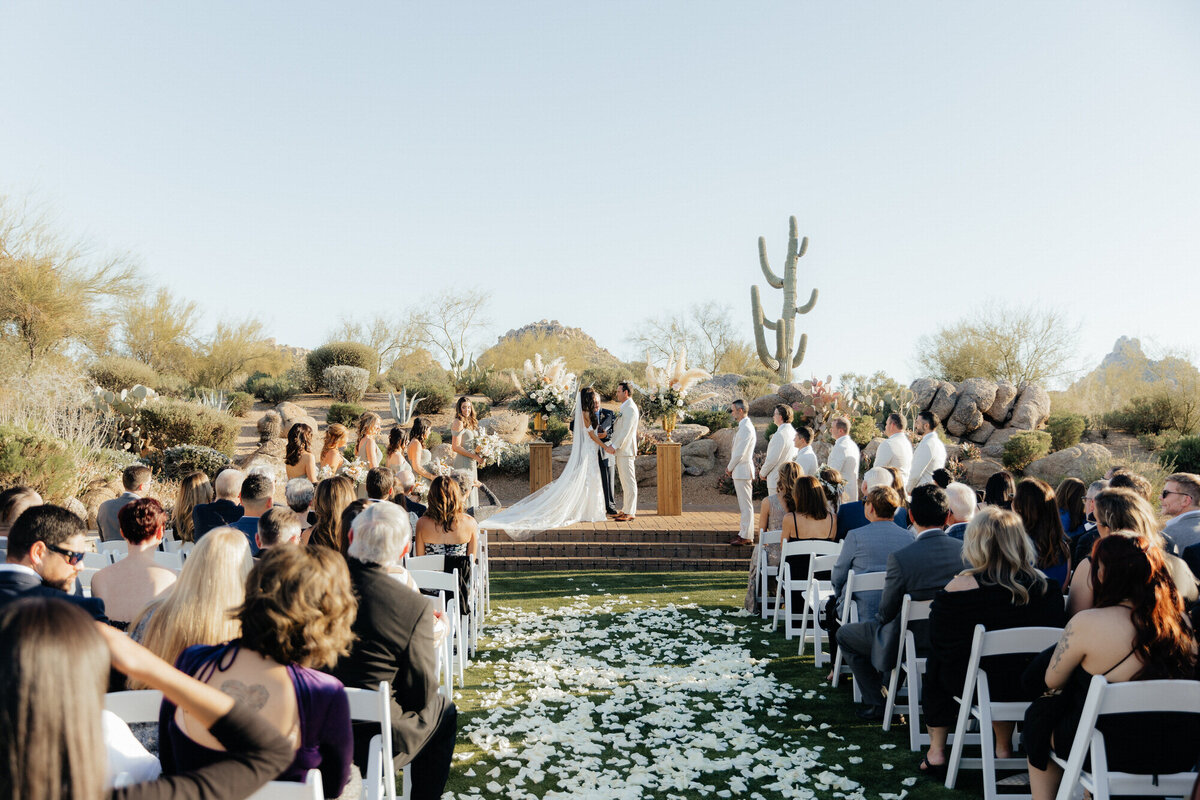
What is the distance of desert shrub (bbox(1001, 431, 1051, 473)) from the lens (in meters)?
19.6

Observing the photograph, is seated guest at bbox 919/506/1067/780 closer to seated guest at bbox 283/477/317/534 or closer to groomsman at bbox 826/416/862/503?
seated guest at bbox 283/477/317/534

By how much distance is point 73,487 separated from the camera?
11430 millimetres

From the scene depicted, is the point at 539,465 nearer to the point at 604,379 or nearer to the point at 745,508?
the point at 745,508

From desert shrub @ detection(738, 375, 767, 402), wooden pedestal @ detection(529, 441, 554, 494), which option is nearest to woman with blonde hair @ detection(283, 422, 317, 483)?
wooden pedestal @ detection(529, 441, 554, 494)

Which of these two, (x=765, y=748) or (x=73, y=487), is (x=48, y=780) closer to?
(x=765, y=748)

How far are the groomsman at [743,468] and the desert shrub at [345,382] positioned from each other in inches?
770

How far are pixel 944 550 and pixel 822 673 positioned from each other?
A: 2.08m

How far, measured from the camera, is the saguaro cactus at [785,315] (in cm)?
2831

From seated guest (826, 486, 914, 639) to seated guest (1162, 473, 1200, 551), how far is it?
1.53 metres

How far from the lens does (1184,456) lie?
1686 centimetres

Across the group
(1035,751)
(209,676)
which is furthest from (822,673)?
(209,676)

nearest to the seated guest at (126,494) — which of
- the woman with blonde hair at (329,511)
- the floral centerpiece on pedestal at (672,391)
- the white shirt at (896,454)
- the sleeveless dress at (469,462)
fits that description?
the woman with blonde hair at (329,511)

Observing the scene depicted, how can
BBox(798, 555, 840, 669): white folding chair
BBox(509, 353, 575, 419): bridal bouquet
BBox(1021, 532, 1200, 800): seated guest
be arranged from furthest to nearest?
BBox(509, 353, 575, 419): bridal bouquet < BBox(798, 555, 840, 669): white folding chair < BBox(1021, 532, 1200, 800): seated guest

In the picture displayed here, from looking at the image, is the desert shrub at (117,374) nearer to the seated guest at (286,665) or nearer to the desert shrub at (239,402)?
the desert shrub at (239,402)
